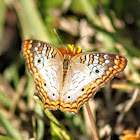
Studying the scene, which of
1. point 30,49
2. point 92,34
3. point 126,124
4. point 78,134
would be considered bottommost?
point 126,124

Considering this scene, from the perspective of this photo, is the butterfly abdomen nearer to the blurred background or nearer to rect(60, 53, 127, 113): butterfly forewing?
rect(60, 53, 127, 113): butterfly forewing

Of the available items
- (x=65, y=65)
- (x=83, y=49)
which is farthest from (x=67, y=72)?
(x=83, y=49)

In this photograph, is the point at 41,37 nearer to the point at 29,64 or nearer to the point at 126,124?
the point at 29,64

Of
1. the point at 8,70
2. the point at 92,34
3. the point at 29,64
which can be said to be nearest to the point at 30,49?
the point at 29,64

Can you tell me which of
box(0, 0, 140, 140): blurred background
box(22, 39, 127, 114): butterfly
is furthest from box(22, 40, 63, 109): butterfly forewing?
box(0, 0, 140, 140): blurred background

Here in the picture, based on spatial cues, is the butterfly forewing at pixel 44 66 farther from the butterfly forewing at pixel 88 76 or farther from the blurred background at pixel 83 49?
the blurred background at pixel 83 49
